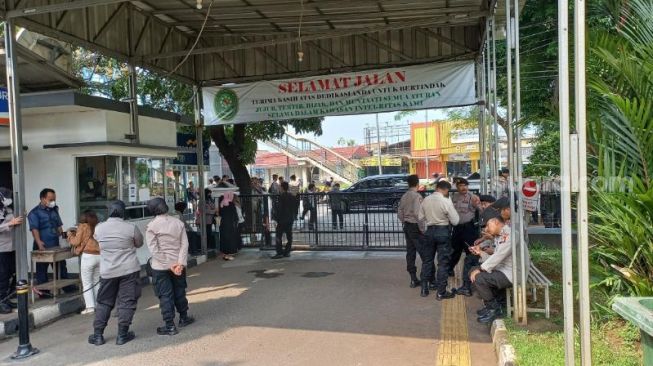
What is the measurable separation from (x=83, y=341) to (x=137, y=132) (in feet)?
13.7

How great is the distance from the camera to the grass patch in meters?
4.16

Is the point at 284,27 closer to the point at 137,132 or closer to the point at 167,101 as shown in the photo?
the point at 137,132

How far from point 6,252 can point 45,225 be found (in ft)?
2.35

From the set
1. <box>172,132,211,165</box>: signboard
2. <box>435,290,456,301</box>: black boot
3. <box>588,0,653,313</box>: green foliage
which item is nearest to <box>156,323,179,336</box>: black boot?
<box>435,290,456,301</box>: black boot

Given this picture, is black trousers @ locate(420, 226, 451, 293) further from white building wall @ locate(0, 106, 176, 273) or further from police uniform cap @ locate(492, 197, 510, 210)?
white building wall @ locate(0, 106, 176, 273)

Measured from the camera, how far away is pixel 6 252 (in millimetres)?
6719

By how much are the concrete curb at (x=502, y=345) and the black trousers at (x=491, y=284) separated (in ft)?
1.07

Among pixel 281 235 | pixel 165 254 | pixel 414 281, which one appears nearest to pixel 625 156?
pixel 414 281

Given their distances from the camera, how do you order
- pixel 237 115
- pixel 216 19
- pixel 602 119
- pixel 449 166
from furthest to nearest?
pixel 449 166, pixel 237 115, pixel 216 19, pixel 602 119

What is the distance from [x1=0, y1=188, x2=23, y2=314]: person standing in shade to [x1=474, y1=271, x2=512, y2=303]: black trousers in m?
5.75

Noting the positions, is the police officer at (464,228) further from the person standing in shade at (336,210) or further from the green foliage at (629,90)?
the person standing in shade at (336,210)

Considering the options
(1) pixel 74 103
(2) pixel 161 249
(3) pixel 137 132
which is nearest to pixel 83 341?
(2) pixel 161 249

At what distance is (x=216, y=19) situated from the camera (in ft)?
31.7

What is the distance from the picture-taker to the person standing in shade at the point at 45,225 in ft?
23.5
